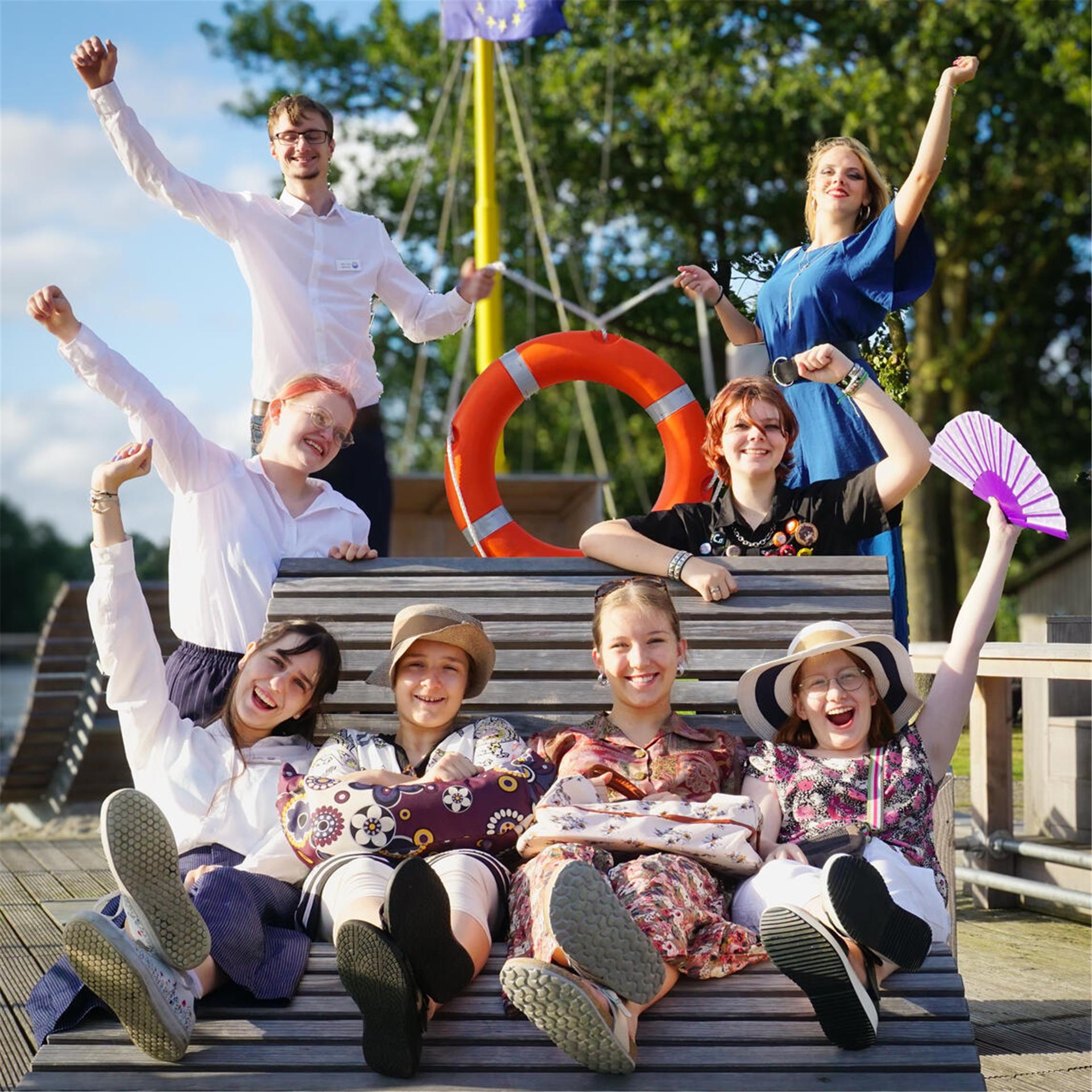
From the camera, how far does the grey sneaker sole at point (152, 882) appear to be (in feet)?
7.84

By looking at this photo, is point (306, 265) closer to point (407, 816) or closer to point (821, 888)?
point (407, 816)

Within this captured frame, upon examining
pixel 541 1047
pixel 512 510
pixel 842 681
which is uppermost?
pixel 842 681

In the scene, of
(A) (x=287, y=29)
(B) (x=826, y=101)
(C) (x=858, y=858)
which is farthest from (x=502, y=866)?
(A) (x=287, y=29)

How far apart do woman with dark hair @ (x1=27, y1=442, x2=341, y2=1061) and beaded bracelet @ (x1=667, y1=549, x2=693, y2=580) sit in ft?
3.08

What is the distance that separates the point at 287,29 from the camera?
2094 centimetres

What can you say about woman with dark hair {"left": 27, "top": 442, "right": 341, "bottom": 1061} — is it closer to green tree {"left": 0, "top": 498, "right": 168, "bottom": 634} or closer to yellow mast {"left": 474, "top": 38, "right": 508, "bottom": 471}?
yellow mast {"left": 474, "top": 38, "right": 508, "bottom": 471}

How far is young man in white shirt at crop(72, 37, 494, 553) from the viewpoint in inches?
177

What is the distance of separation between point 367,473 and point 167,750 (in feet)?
6.32

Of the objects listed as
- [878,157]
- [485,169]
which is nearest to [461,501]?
[485,169]

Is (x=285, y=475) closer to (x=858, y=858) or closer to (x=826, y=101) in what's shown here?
(x=858, y=858)

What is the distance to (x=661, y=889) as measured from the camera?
2.54 metres

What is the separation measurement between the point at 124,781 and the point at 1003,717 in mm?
4881

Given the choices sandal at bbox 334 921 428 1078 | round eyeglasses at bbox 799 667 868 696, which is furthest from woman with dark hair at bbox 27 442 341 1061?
round eyeglasses at bbox 799 667 868 696

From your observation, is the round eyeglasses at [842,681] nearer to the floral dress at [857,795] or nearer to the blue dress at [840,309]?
the floral dress at [857,795]
